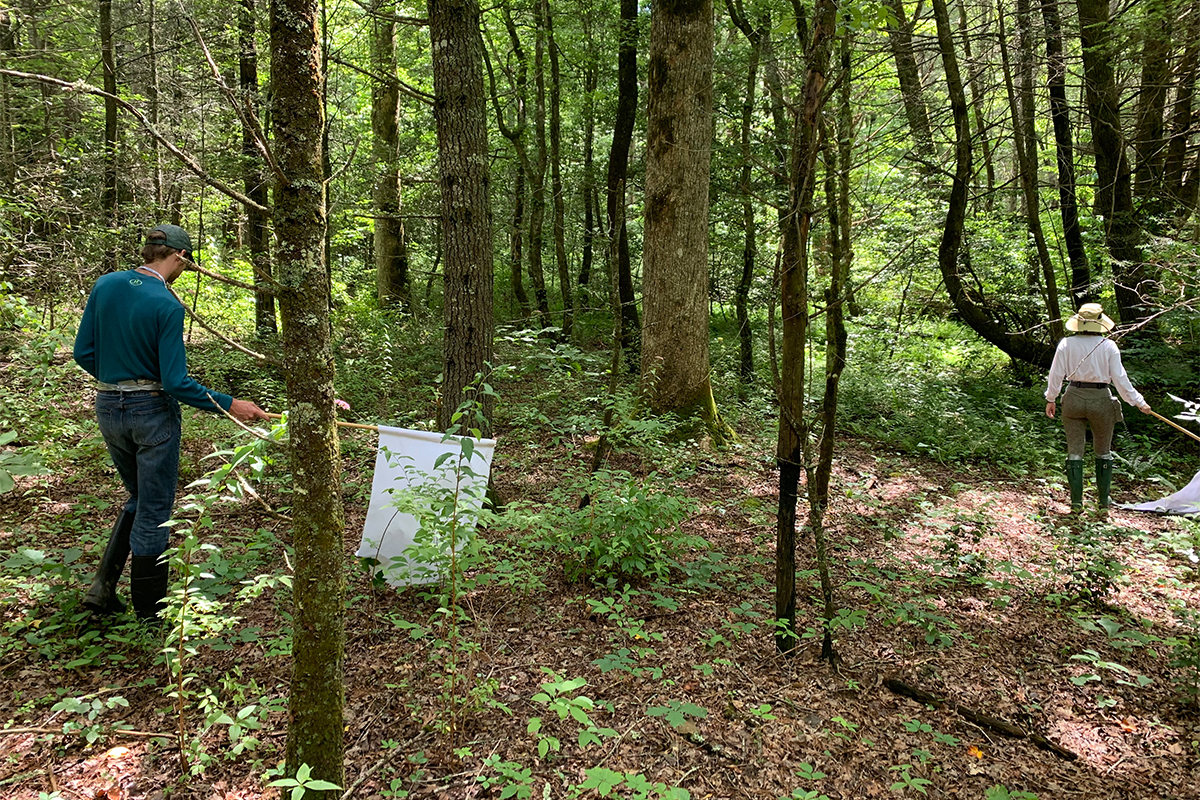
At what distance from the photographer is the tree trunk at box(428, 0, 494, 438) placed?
16.4 feet

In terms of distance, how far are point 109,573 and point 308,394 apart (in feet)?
8.42

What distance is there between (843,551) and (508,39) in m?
13.5

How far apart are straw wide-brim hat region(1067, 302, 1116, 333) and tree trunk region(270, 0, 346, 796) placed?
281 inches

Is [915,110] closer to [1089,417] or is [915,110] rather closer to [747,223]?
[747,223]

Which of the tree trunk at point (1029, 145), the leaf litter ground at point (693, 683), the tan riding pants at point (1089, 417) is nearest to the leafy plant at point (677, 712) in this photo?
the leaf litter ground at point (693, 683)

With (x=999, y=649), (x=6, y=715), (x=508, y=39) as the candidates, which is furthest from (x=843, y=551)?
(x=508, y=39)

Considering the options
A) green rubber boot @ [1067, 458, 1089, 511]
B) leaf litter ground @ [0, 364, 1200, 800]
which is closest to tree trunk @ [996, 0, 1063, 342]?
green rubber boot @ [1067, 458, 1089, 511]

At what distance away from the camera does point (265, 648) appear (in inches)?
138

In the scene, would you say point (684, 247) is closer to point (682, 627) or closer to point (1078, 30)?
point (682, 627)

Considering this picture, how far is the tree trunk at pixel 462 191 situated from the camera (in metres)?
4.99

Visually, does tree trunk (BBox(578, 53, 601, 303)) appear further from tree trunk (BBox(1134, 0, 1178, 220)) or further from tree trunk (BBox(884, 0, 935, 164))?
tree trunk (BBox(1134, 0, 1178, 220))

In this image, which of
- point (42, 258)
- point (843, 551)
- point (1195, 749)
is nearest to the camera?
point (1195, 749)

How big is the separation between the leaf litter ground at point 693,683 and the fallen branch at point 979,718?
4 cm

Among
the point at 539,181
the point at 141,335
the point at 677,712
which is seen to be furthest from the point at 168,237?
the point at 539,181
